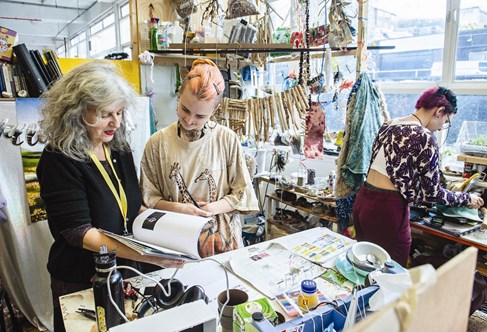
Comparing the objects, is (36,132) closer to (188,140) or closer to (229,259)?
(188,140)

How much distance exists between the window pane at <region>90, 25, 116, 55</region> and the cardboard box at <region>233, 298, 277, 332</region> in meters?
6.85

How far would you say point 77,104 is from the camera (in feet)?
3.56

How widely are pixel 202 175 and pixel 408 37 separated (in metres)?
2.27

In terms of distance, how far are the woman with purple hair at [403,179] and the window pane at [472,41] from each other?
29.2 inches

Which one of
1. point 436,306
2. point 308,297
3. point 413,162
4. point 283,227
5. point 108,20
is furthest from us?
point 108,20

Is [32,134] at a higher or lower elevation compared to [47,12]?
lower

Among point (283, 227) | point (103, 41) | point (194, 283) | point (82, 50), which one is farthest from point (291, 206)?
point (82, 50)

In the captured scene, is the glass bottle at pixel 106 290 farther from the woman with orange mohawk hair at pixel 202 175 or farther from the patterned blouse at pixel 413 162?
the patterned blouse at pixel 413 162

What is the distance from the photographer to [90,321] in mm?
946

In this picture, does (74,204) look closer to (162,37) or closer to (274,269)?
(274,269)

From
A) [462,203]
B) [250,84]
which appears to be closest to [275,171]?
[250,84]

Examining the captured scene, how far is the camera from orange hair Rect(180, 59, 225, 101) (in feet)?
4.09

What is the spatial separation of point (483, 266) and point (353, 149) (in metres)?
0.97

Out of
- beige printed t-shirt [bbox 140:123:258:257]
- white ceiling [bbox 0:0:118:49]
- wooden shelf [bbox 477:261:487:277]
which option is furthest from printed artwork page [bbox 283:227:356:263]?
white ceiling [bbox 0:0:118:49]
